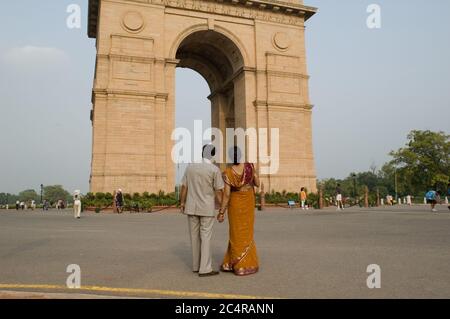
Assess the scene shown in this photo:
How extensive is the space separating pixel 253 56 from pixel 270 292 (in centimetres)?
2814

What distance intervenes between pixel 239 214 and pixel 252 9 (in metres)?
28.5

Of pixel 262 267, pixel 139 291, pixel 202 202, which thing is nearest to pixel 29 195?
pixel 202 202

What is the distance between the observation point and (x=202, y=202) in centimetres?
522

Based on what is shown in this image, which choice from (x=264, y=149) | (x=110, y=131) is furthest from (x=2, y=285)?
(x=264, y=149)

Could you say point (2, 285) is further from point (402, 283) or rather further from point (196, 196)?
point (402, 283)

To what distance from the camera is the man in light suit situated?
5.11 metres

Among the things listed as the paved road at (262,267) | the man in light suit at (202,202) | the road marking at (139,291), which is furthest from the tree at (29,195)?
the road marking at (139,291)

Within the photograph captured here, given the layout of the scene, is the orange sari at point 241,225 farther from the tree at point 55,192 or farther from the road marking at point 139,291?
the tree at point 55,192

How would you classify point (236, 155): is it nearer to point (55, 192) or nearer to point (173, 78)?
point (173, 78)

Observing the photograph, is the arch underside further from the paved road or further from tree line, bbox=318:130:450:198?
tree line, bbox=318:130:450:198

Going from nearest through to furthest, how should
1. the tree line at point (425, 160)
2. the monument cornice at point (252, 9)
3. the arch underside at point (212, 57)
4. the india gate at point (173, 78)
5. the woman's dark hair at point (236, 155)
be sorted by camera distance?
the woman's dark hair at point (236, 155)
the india gate at point (173, 78)
the monument cornice at point (252, 9)
the arch underside at point (212, 57)
the tree line at point (425, 160)

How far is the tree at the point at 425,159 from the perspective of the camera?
61.9 meters

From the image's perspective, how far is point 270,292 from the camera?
4.02 metres

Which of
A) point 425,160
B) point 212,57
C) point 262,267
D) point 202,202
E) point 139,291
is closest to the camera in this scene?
point 139,291
